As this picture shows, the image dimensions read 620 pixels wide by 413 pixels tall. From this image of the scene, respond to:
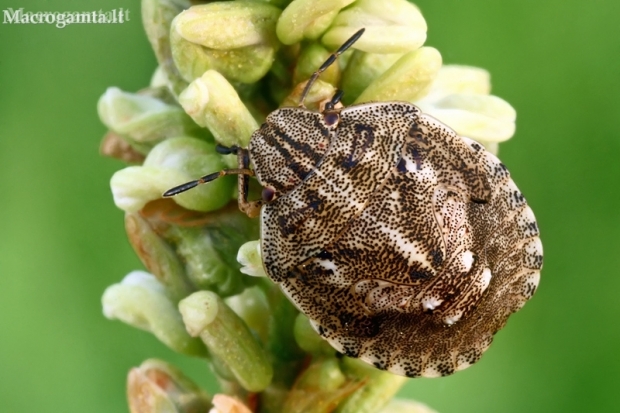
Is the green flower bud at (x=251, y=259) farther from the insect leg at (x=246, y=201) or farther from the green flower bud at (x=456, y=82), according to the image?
the green flower bud at (x=456, y=82)

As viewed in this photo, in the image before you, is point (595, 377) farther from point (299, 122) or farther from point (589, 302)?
point (299, 122)

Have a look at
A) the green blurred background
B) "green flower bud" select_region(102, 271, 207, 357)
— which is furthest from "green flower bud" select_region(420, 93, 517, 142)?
the green blurred background

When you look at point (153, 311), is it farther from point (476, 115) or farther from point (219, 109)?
point (476, 115)

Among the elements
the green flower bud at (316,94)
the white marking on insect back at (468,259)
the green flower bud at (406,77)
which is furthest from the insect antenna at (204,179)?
the white marking on insect back at (468,259)

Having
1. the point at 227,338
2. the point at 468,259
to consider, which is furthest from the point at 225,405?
the point at 468,259

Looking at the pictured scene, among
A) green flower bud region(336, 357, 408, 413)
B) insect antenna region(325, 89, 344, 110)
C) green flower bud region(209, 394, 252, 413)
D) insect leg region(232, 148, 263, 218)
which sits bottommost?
green flower bud region(336, 357, 408, 413)

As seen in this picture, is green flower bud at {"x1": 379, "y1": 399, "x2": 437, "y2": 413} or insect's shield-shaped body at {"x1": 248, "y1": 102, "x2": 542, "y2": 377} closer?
insect's shield-shaped body at {"x1": 248, "y1": 102, "x2": 542, "y2": 377}

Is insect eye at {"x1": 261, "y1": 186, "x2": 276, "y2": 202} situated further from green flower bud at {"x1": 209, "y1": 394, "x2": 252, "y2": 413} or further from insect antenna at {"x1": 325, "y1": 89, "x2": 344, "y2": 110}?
green flower bud at {"x1": 209, "y1": 394, "x2": 252, "y2": 413}
